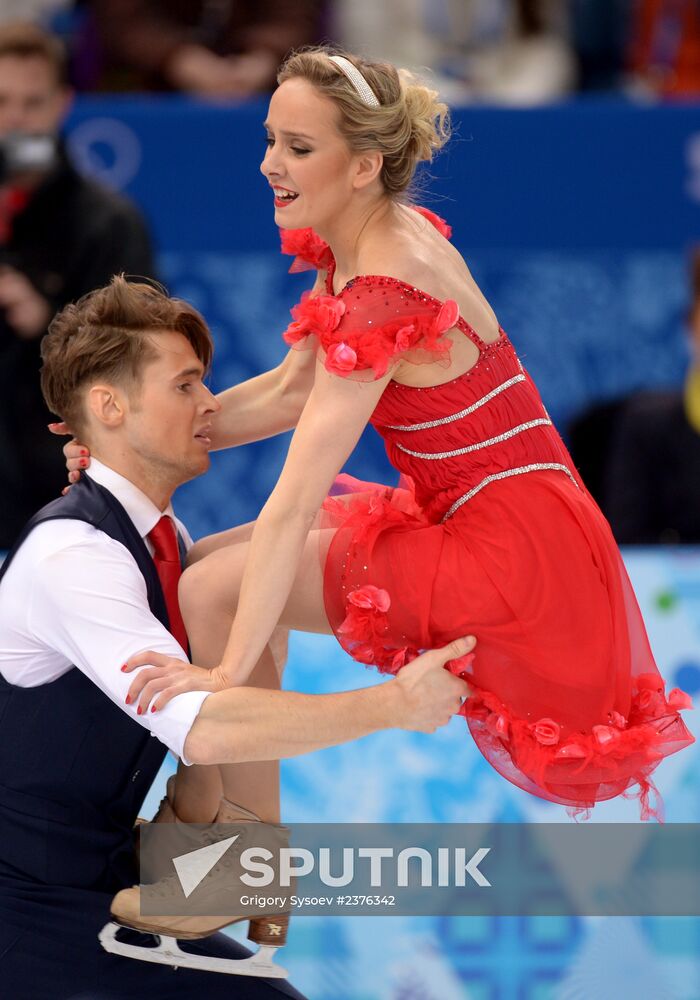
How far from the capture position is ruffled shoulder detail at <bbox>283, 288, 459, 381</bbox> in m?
2.45

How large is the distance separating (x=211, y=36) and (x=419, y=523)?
3.59m

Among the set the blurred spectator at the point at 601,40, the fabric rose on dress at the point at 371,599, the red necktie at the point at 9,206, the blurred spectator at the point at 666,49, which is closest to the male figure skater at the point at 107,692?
the fabric rose on dress at the point at 371,599

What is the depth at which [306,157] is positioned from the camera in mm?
2525

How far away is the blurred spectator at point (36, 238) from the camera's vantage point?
180 inches

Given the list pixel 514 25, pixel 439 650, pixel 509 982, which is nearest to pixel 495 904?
pixel 509 982

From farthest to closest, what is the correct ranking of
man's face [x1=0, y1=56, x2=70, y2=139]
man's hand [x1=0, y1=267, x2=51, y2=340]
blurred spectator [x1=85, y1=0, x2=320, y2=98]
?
blurred spectator [x1=85, y1=0, x2=320, y2=98] < man's face [x1=0, y1=56, x2=70, y2=139] < man's hand [x1=0, y1=267, x2=51, y2=340]

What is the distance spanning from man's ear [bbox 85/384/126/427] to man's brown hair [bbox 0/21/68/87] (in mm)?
2276

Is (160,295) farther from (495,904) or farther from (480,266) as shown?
Answer: (480,266)

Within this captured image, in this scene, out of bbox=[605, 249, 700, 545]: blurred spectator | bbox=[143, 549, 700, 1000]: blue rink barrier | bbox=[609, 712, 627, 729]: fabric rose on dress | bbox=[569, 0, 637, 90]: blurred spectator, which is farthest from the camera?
bbox=[569, 0, 637, 90]: blurred spectator

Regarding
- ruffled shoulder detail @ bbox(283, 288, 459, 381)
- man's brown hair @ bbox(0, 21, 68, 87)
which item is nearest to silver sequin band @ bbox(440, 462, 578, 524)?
ruffled shoulder detail @ bbox(283, 288, 459, 381)

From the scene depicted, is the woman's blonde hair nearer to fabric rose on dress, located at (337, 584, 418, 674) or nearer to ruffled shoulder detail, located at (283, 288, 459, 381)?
ruffled shoulder detail, located at (283, 288, 459, 381)

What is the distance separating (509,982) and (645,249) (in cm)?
305

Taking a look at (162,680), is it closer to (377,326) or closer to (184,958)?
(184,958)

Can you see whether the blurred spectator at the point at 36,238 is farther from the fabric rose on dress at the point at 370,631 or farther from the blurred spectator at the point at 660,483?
the fabric rose on dress at the point at 370,631
